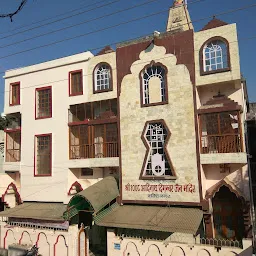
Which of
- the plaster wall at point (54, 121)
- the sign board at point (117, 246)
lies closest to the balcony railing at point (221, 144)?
the plaster wall at point (54, 121)

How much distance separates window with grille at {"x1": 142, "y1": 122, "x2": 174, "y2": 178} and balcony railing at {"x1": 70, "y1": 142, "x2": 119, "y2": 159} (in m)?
2.32

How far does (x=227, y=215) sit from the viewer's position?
50.3ft

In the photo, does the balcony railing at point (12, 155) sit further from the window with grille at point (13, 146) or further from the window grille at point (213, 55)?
the window grille at point (213, 55)

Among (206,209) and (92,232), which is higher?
(206,209)

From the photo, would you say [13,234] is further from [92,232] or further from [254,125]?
[254,125]

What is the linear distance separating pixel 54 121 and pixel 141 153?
6857 mm

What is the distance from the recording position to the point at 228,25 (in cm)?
1489

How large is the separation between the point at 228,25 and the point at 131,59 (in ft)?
18.5

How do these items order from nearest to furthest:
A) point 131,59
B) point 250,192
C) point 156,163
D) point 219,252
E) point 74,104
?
point 219,252 → point 250,192 → point 156,163 → point 131,59 → point 74,104

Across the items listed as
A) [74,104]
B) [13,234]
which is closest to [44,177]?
[13,234]

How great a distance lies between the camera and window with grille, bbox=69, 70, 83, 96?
62.4 feet

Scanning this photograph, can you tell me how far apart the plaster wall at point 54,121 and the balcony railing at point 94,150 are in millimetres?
444

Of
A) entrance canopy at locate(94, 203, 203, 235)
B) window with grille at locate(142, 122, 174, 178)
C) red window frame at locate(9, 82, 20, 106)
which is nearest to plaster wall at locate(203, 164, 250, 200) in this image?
entrance canopy at locate(94, 203, 203, 235)

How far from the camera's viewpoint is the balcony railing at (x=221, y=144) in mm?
14452
